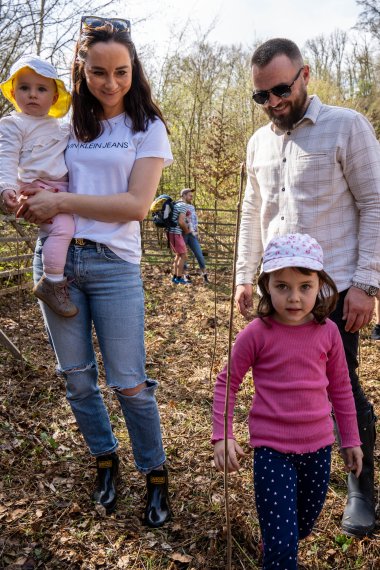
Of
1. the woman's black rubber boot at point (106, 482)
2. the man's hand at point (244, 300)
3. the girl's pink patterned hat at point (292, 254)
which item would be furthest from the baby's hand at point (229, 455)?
the woman's black rubber boot at point (106, 482)

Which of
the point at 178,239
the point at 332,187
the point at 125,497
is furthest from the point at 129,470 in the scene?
the point at 178,239

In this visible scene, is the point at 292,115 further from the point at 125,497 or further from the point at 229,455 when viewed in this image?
the point at 125,497

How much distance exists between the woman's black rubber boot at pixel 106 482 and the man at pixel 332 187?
1.05 metres

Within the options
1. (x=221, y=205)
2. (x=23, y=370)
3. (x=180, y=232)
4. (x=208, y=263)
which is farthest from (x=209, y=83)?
(x=23, y=370)

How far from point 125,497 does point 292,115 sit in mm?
1930

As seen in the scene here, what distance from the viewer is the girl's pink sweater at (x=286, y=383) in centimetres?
159

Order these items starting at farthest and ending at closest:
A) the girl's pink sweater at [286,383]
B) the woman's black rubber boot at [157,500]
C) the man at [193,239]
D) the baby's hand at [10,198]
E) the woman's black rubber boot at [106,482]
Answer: the man at [193,239] < the woman's black rubber boot at [106,482] < the woman's black rubber boot at [157,500] < the baby's hand at [10,198] < the girl's pink sweater at [286,383]

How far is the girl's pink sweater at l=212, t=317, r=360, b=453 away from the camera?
1590 mm

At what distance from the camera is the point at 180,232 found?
9.30 meters

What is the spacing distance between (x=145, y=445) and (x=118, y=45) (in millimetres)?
1613

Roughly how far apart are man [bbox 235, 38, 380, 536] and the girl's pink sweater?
45 centimetres

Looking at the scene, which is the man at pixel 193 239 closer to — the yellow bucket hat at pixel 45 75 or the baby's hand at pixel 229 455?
the yellow bucket hat at pixel 45 75

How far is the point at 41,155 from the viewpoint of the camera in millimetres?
1964

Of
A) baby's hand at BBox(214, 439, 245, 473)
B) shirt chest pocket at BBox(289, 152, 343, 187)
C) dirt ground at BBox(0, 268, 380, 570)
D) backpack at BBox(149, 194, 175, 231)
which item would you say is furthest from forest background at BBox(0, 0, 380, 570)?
backpack at BBox(149, 194, 175, 231)
